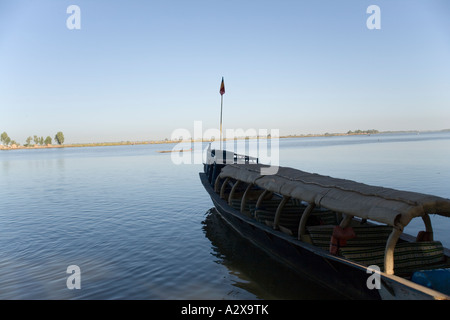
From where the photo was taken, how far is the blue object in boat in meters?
6.16

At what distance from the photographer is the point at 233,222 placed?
14.5 meters

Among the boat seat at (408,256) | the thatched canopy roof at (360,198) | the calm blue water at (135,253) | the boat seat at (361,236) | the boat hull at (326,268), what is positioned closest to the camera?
the boat hull at (326,268)

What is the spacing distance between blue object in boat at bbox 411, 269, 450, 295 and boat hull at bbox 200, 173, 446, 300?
2.00ft

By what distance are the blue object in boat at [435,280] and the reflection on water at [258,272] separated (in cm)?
227

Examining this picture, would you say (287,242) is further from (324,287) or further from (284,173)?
(284,173)

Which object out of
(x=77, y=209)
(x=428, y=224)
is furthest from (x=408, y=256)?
(x=77, y=209)

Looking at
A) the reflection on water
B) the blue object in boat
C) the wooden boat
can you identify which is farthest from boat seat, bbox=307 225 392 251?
the blue object in boat

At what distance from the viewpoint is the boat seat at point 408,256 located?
7.44 m

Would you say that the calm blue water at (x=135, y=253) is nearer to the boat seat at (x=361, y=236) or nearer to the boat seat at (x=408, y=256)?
the boat seat at (x=361, y=236)

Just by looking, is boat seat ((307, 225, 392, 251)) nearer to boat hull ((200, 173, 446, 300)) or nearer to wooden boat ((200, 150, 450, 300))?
wooden boat ((200, 150, 450, 300))

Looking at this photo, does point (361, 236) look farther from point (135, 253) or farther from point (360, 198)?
point (135, 253)

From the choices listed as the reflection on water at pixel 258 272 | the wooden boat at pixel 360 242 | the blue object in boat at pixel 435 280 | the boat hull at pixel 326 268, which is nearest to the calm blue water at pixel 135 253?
the reflection on water at pixel 258 272

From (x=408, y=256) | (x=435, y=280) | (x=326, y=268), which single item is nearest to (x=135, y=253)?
(x=326, y=268)

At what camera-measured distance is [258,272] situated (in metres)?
10.3
